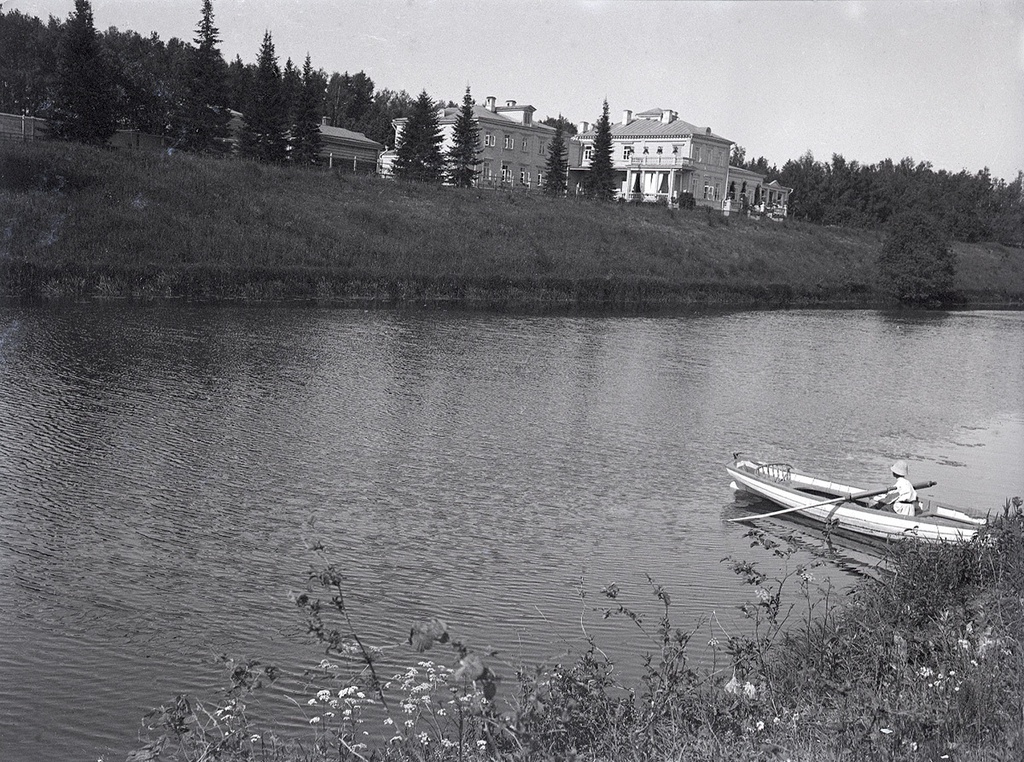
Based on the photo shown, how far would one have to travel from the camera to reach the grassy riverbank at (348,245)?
46.0 metres

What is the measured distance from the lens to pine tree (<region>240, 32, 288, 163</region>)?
6819 cm

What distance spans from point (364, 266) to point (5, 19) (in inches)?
1852

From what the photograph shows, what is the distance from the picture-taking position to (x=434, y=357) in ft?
115

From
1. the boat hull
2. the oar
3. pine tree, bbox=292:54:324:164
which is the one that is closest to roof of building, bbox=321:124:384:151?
pine tree, bbox=292:54:324:164

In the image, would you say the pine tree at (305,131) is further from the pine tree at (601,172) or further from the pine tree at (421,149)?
the pine tree at (601,172)

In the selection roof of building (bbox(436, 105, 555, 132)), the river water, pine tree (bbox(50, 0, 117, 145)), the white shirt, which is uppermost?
roof of building (bbox(436, 105, 555, 132))

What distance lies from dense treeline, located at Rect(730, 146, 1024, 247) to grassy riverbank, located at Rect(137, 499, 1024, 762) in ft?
290

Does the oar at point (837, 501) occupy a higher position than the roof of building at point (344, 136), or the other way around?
the roof of building at point (344, 136)

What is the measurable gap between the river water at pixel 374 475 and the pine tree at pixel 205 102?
28.3 meters

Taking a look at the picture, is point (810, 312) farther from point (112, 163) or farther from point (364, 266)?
point (112, 163)

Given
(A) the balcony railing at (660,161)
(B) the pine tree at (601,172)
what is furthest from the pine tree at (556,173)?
(A) the balcony railing at (660,161)

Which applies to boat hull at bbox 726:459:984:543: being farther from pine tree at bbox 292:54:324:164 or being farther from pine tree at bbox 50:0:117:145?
pine tree at bbox 292:54:324:164

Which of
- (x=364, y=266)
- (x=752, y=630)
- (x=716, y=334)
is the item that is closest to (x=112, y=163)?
(x=364, y=266)

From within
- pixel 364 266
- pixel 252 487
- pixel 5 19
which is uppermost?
pixel 5 19
